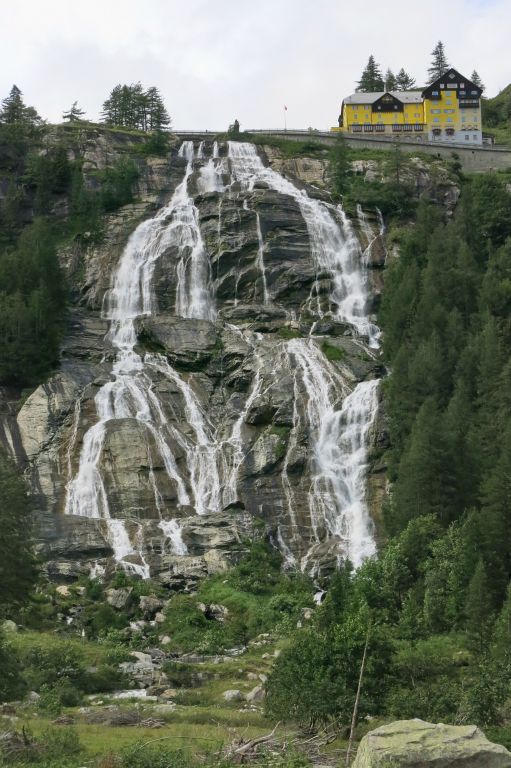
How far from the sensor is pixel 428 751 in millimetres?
19688

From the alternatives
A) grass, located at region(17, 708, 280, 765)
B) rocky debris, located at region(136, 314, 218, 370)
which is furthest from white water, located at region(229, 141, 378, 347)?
grass, located at region(17, 708, 280, 765)

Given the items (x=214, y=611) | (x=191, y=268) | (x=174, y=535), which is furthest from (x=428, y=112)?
(x=214, y=611)

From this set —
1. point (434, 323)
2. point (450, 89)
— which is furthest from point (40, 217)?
point (450, 89)

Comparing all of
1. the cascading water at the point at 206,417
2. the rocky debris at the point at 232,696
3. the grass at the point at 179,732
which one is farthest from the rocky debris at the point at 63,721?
the cascading water at the point at 206,417

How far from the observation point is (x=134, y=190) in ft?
328

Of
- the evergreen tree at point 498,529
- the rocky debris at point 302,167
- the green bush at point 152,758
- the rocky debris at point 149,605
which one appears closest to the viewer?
the green bush at point 152,758

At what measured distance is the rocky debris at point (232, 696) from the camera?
37.3m

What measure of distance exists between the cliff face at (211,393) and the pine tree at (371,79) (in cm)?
5630

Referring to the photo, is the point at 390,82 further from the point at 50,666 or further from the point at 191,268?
the point at 50,666

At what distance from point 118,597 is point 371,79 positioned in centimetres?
11488

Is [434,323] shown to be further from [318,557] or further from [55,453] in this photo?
[55,453]

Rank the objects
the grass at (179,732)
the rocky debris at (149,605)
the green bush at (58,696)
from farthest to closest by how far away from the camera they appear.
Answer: the rocky debris at (149,605)
the green bush at (58,696)
the grass at (179,732)

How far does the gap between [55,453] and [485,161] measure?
2588 inches

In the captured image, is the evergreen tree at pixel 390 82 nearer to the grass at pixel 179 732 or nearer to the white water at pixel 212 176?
the white water at pixel 212 176
